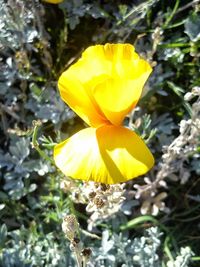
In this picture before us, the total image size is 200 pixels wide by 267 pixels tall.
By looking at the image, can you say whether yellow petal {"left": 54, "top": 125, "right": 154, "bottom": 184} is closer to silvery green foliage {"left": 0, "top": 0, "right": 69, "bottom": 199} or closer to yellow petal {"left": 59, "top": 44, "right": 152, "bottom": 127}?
yellow petal {"left": 59, "top": 44, "right": 152, "bottom": 127}

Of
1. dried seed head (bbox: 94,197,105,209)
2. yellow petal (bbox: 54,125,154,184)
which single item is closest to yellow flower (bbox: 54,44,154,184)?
yellow petal (bbox: 54,125,154,184)

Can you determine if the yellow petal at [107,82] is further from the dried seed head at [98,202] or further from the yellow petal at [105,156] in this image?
the dried seed head at [98,202]

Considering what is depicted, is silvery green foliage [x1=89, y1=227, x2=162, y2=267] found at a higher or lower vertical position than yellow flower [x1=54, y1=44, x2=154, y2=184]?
lower

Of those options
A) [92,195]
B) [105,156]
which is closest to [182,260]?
[92,195]

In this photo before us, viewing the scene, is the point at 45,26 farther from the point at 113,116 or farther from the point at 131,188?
the point at 113,116

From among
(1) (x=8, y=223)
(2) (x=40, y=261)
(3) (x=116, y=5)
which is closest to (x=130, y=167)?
(2) (x=40, y=261)

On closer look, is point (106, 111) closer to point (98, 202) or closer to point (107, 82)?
point (107, 82)
